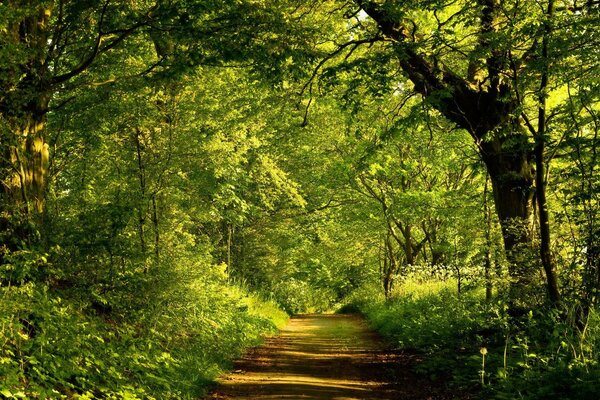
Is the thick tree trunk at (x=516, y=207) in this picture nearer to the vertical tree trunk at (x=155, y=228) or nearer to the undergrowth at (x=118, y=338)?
the undergrowth at (x=118, y=338)

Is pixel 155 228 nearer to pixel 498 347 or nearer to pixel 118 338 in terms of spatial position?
pixel 118 338

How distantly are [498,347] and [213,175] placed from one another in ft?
27.8

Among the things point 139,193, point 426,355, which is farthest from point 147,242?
point 426,355

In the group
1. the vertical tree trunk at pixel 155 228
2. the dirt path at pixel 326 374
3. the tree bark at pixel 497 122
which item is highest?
the tree bark at pixel 497 122

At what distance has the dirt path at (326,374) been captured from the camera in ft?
26.2

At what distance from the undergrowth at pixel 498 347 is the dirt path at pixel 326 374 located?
0.51m

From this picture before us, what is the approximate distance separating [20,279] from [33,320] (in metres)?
0.72

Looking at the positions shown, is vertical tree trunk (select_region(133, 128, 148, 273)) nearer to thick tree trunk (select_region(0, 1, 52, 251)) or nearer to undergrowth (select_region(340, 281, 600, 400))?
thick tree trunk (select_region(0, 1, 52, 251))

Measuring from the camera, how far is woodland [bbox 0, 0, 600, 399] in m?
6.62

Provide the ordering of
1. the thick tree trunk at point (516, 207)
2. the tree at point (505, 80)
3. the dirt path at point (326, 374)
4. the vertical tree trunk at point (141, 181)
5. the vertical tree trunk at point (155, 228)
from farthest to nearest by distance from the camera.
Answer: the vertical tree trunk at point (155, 228)
the vertical tree trunk at point (141, 181)
the thick tree trunk at point (516, 207)
the dirt path at point (326, 374)
the tree at point (505, 80)

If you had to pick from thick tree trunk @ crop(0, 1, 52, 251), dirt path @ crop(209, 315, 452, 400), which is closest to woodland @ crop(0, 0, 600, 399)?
thick tree trunk @ crop(0, 1, 52, 251)

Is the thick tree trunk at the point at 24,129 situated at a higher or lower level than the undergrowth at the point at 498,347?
higher

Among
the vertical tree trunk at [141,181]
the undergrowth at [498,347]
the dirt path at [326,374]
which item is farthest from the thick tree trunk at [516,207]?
the vertical tree trunk at [141,181]

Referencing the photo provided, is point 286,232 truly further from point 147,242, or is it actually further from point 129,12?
point 129,12
